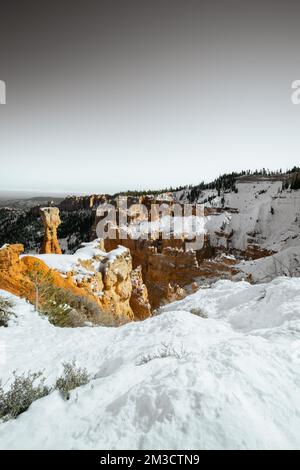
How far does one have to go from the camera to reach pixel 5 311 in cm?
876

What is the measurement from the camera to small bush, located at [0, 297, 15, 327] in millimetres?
8398

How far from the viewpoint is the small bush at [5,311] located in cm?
840

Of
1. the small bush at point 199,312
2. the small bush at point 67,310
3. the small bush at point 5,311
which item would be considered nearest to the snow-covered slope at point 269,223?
the small bush at point 67,310

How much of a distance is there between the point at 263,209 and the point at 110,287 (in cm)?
4737

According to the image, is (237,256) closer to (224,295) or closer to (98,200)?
(224,295)

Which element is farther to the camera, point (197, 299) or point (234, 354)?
point (197, 299)

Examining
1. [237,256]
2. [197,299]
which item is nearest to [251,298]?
[197,299]

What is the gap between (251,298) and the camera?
10.2 meters

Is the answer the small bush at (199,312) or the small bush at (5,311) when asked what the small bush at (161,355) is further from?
the small bush at (5,311)

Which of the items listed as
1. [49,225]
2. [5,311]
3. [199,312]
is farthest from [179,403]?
[49,225]

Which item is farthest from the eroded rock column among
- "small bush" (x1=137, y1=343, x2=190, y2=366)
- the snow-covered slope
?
the snow-covered slope

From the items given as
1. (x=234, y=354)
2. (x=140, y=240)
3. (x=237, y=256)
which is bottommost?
(x=237, y=256)

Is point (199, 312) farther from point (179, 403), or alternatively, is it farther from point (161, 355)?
point (179, 403)

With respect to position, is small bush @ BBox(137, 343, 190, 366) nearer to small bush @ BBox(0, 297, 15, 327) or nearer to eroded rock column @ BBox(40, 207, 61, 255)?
small bush @ BBox(0, 297, 15, 327)
